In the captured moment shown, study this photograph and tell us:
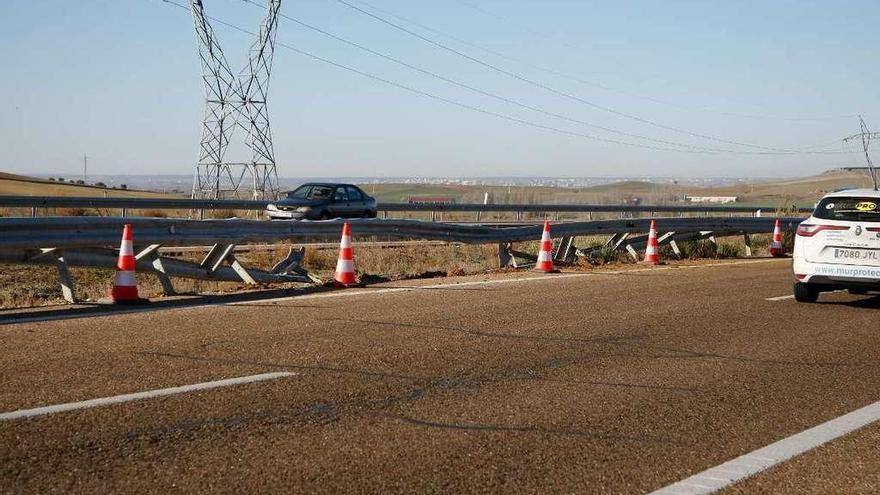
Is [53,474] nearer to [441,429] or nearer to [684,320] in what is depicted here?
[441,429]

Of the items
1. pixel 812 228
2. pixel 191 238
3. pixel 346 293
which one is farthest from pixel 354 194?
pixel 812 228

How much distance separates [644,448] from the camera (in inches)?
225

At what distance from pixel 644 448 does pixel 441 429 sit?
1.16m

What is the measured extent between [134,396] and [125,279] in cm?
498

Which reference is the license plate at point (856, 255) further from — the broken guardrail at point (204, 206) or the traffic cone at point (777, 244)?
the broken guardrail at point (204, 206)

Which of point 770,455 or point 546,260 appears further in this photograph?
point 546,260

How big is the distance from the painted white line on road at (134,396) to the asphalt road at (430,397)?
9 cm

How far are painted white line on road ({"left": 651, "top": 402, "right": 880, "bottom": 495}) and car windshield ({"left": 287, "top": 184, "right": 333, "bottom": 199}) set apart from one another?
83.4 ft

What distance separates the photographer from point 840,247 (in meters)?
13.0

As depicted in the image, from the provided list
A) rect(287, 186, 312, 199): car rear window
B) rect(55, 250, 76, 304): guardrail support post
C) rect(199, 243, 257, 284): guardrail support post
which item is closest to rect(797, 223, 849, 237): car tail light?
rect(199, 243, 257, 284): guardrail support post

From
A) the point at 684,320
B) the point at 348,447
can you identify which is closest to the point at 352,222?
the point at 684,320

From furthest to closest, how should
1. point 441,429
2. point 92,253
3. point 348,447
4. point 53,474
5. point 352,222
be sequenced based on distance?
point 352,222
point 92,253
point 441,429
point 348,447
point 53,474

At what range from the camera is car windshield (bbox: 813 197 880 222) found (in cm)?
1302

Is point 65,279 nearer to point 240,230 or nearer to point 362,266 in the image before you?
point 240,230
